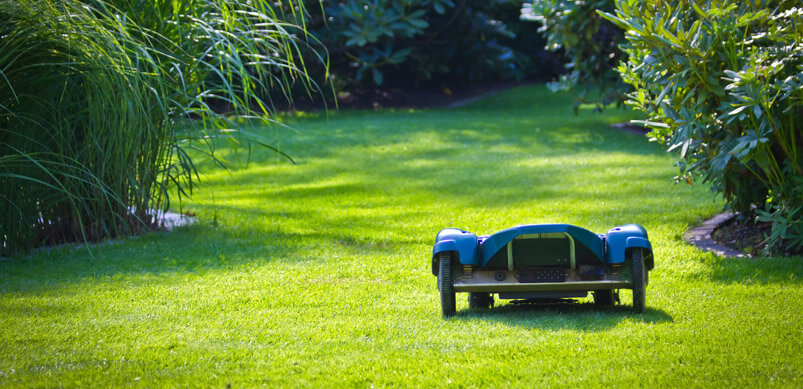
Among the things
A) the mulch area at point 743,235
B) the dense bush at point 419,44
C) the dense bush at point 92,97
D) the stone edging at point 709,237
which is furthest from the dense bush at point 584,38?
the dense bush at point 92,97

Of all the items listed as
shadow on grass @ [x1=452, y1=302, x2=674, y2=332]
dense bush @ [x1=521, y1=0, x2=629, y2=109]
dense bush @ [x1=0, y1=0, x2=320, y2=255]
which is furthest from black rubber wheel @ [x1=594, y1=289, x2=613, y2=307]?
dense bush @ [x1=521, y1=0, x2=629, y2=109]

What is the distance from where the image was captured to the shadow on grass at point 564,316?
4328mm

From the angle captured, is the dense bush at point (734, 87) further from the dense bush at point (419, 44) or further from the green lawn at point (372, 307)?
the dense bush at point (419, 44)

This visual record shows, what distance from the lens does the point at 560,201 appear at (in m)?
8.93

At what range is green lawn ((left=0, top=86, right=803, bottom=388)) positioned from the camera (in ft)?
11.9

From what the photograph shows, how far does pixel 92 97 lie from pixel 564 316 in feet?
13.3

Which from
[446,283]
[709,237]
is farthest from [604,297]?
[709,237]

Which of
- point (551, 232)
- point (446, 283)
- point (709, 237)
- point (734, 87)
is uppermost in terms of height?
point (734, 87)

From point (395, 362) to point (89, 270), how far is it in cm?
338

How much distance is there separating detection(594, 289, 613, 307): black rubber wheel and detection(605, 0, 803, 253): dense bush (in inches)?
62.5

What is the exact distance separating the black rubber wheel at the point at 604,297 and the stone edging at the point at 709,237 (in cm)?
187

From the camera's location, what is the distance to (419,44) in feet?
74.4

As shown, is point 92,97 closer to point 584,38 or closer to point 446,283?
point 446,283

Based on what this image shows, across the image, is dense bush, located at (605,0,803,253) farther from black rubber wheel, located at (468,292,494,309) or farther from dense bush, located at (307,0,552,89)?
dense bush, located at (307,0,552,89)
